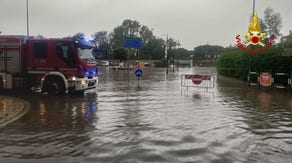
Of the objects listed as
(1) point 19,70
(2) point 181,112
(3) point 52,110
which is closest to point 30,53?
(1) point 19,70

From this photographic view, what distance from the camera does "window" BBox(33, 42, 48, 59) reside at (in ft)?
59.7

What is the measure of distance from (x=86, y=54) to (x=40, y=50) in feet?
7.91

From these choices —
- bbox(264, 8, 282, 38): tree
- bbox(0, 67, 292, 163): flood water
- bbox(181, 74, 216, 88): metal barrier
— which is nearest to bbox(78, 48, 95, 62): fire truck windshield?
bbox(0, 67, 292, 163): flood water

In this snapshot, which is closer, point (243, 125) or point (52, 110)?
point (243, 125)

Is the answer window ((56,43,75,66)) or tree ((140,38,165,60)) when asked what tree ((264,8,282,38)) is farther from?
window ((56,43,75,66))

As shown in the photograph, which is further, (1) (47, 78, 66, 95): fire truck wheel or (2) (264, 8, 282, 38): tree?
(2) (264, 8, 282, 38): tree

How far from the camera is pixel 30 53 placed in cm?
1858

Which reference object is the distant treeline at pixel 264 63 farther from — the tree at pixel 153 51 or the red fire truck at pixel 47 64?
the tree at pixel 153 51

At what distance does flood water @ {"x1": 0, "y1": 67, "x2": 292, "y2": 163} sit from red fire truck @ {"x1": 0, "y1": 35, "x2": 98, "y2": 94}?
4.00 metres

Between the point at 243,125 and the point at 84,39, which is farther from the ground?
the point at 84,39

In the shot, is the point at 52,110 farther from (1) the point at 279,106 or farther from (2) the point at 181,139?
(1) the point at 279,106

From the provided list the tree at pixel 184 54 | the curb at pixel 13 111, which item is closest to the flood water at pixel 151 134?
the curb at pixel 13 111

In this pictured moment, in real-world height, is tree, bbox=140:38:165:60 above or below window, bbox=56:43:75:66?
above

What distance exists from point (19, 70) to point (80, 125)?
416 inches
